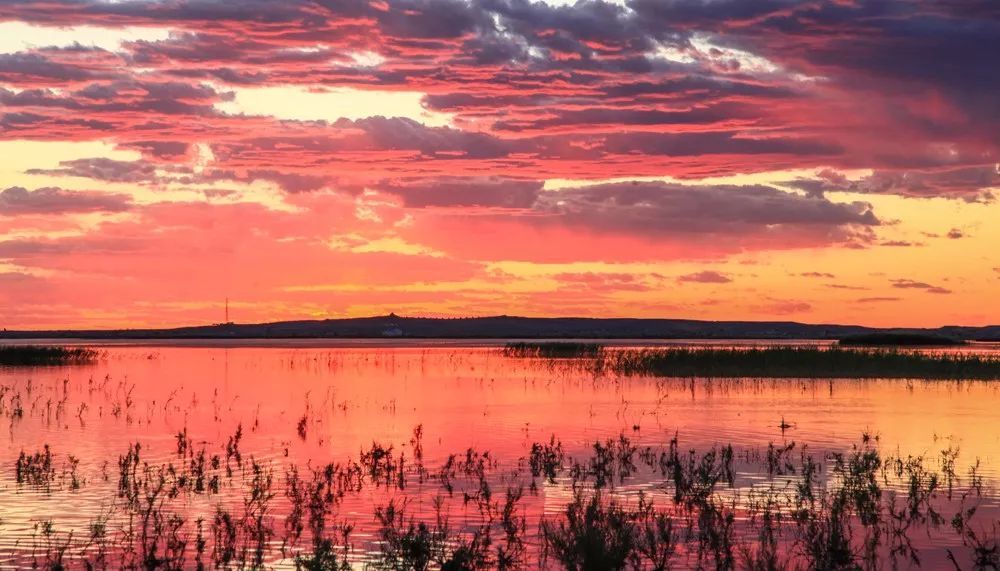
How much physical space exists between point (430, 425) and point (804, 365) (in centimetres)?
3385

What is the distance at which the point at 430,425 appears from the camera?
34688 millimetres

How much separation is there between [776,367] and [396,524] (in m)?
47.2

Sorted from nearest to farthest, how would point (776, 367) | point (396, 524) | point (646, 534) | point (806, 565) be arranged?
point (806, 565), point (646, 534), point (396, 524), point (776, 367)

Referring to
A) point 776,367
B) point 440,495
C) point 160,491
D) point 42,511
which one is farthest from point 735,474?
point 776,367

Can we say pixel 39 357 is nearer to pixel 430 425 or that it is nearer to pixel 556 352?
pixel 556 352

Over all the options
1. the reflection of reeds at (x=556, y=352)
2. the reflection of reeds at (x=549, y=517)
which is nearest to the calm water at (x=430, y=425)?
the reflection of reeds at (x=549, y=517)

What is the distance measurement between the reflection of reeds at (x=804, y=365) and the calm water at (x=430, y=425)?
15.3ft

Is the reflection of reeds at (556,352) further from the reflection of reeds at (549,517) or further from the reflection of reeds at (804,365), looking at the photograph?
the reflection of reeds at (549,517)

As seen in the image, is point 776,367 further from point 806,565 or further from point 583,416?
point 806,565

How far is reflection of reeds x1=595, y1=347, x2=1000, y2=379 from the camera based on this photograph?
193 feet

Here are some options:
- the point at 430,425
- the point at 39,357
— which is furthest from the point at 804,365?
the point at 39,357

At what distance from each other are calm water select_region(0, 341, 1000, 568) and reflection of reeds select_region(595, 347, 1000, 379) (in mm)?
4670

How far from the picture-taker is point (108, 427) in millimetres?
33312

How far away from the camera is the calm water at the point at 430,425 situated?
2016 centimetres
